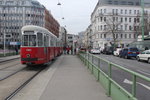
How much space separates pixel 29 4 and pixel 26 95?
294ft

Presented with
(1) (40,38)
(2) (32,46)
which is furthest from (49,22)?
(2) (32,46)

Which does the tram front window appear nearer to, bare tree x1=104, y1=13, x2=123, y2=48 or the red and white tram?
the red and white tram

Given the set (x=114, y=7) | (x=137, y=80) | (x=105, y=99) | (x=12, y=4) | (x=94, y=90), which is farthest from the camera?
(x=12, y=4)

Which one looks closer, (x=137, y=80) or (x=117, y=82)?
(x=137, y=80)

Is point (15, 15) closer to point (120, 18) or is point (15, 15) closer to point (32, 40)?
point (120, 18)

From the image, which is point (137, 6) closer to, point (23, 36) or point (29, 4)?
point (29, 4)

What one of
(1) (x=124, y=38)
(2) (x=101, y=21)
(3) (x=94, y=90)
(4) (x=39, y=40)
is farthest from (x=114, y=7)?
(3) (x=94, y=90)

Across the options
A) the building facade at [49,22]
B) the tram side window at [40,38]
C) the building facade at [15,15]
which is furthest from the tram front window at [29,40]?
the building facade at [49,22]

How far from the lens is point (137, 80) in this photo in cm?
394

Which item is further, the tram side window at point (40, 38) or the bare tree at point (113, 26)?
the bare tree at point (113, 26)

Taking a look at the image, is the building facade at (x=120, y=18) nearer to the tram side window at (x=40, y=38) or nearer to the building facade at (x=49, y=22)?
the building facade at (x=49, y=22)

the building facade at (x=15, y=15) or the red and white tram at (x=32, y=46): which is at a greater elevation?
the building facade at (x=15, y=15)

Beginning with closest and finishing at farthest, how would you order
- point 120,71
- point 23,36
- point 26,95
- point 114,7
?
point 120,71, point 26,95, point 23,36, point 114,7

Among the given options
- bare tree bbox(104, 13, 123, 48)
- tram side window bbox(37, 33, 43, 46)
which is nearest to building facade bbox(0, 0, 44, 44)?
bare tree bbox(104, 13, 123, 48)
